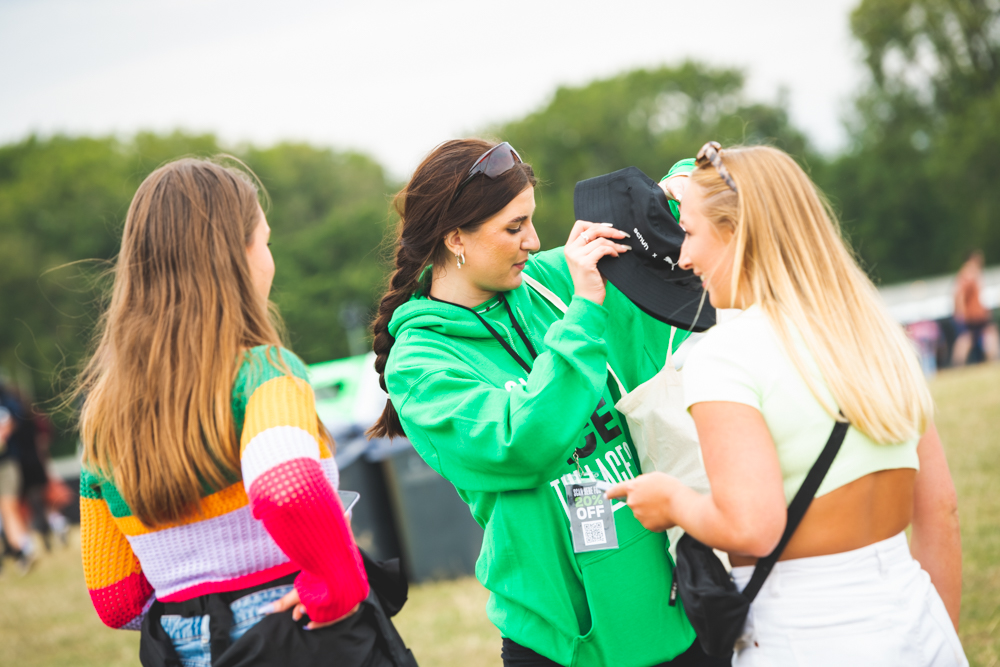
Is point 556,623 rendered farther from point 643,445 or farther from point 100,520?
point 100,520

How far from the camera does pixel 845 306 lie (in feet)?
5.46

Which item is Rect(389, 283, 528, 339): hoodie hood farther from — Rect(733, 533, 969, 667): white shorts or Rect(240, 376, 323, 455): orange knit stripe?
Rect(733, 533, 969, 667): white shorts

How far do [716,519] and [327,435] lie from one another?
933 mm

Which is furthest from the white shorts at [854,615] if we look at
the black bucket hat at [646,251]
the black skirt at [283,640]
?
the black skirt at [283,640]

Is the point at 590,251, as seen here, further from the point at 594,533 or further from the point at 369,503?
the point at 369,503

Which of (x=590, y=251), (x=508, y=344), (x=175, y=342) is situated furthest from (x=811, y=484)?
(x=175, y=342)

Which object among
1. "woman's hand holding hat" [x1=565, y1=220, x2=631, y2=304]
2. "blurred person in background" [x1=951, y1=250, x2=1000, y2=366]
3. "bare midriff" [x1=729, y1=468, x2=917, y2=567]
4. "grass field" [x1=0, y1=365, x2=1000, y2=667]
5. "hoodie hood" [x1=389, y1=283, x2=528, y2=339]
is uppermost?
"woman's hand holding hat" [x1=565, y1=220, x2=631, y2=304]

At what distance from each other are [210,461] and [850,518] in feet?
4.37

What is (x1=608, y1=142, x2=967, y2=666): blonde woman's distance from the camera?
154 cm

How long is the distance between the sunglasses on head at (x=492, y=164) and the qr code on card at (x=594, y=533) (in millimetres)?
956

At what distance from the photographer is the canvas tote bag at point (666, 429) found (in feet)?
6.55

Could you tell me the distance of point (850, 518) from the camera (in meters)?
1.58

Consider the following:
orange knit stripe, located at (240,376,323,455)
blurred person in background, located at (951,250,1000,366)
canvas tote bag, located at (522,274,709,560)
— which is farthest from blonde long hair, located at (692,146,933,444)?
blurred person in background, located at (951,250,1000,366)

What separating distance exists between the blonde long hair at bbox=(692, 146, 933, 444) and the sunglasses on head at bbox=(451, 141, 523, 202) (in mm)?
658
